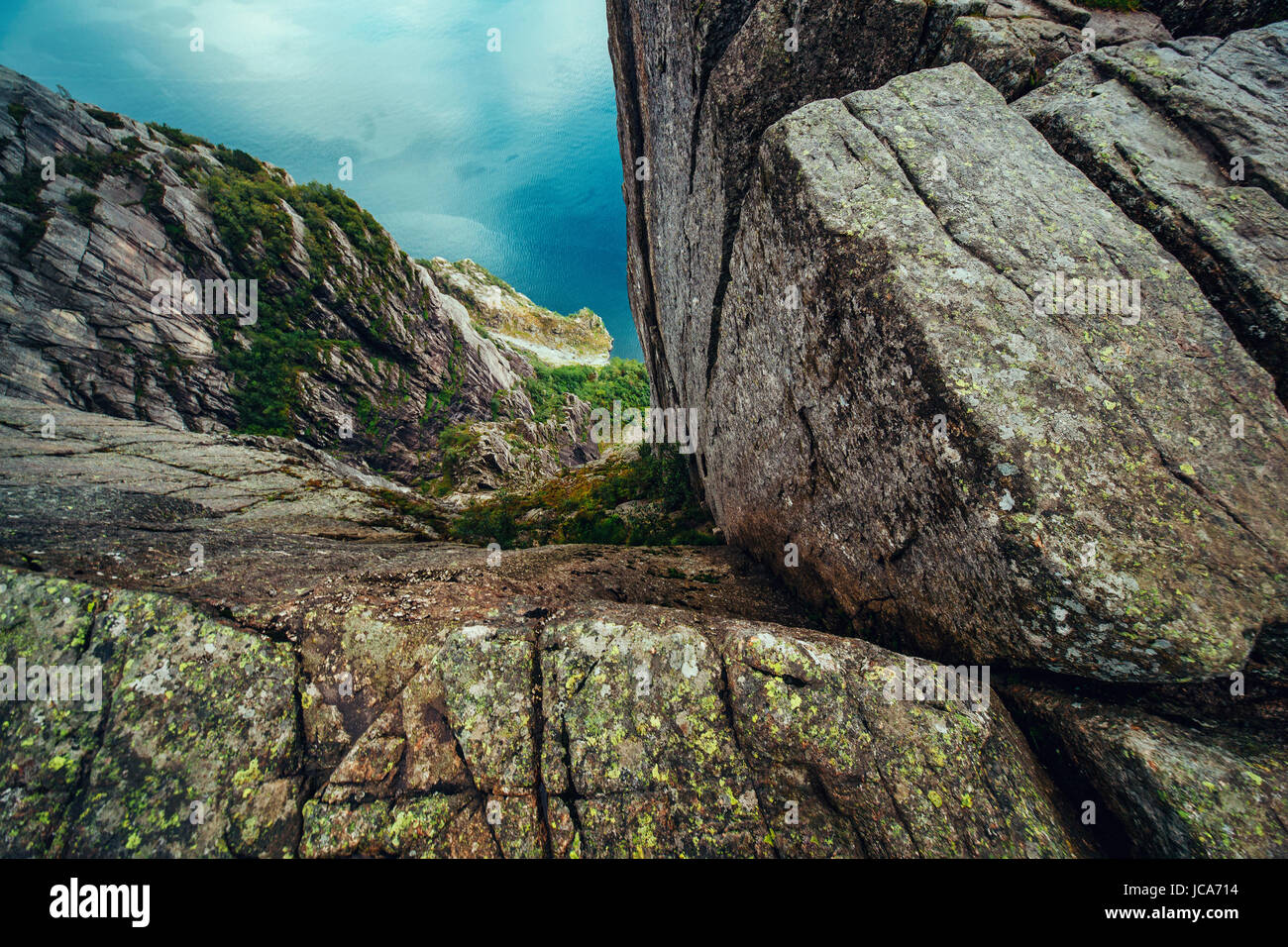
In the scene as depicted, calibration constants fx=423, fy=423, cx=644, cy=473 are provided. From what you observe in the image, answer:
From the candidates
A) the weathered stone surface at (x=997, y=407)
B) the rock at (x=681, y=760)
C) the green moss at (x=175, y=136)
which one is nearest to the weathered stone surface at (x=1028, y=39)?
the weathered stone surface at (x=997, y=407)

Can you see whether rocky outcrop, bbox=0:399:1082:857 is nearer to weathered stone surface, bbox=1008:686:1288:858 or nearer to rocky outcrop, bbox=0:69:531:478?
weathered stone surface, bbox=1008:686:1288:858

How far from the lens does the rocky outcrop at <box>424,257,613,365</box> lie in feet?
458

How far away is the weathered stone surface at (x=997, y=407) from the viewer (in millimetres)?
5719

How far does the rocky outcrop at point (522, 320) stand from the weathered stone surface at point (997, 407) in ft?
398

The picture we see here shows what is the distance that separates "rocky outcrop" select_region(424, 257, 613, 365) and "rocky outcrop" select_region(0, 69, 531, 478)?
66049 millimetres

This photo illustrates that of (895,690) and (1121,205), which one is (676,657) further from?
(1121,205)

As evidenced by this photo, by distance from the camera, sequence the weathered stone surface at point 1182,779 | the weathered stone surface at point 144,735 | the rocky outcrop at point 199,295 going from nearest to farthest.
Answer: the weathered stone surface at point 1182,779 < the weathered stone surface at point 144,735 < the rocky outcrop at point 199,295

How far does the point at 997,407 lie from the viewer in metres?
6.39

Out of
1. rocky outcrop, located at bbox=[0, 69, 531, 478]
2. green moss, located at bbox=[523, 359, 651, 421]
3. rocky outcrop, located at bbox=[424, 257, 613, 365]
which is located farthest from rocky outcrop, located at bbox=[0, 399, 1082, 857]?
rocky outcrop, located at bbox=[424, 257, 613, 365]

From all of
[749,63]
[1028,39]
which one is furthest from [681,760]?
[1028,39]

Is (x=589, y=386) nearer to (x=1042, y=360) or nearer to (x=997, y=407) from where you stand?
(x=1042, y=360)

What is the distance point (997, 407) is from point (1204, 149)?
7687mm

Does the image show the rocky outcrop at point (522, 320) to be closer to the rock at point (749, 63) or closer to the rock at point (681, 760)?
the rock at point (749, 63)
